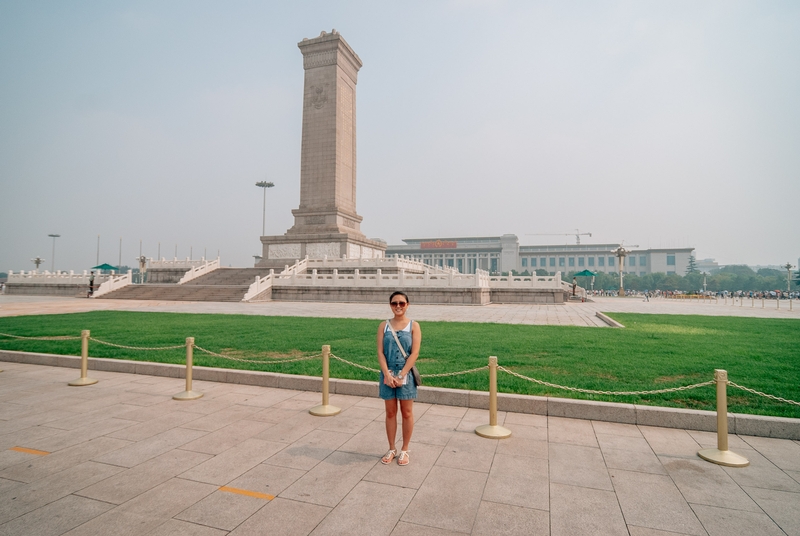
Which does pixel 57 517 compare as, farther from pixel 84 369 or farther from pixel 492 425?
pixel 84 369

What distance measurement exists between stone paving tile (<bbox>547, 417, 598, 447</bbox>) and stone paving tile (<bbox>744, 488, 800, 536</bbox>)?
4.65 ft

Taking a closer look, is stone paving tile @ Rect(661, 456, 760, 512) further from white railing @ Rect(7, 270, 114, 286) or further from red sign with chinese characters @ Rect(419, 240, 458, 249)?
red sign with chinese characters @ Rect(419, 240, 458, 249)

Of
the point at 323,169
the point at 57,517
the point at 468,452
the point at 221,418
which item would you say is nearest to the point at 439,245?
the point at 323,169

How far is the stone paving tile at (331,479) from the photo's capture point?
357cm

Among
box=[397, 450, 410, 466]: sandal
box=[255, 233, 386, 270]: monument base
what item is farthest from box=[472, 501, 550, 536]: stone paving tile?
box=[255, 233, 386, 270]: monument base

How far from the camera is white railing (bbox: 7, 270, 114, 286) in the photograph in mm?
34906

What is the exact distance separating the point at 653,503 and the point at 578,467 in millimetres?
748

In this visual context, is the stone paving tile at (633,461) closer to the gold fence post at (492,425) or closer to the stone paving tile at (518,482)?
the stone paving tile at (518,482)

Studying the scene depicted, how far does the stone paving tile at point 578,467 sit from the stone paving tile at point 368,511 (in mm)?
1442

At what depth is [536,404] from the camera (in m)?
5.83

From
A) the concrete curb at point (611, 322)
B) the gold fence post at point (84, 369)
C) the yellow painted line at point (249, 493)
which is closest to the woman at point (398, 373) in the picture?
the yellow painted line at point (249, 493)

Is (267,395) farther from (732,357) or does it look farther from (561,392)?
(732,357)

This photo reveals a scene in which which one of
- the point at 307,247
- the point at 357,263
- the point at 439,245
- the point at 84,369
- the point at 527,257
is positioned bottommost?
the point at 84,369

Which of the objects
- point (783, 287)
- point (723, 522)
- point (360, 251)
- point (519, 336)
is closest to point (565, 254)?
point (783, 287)
